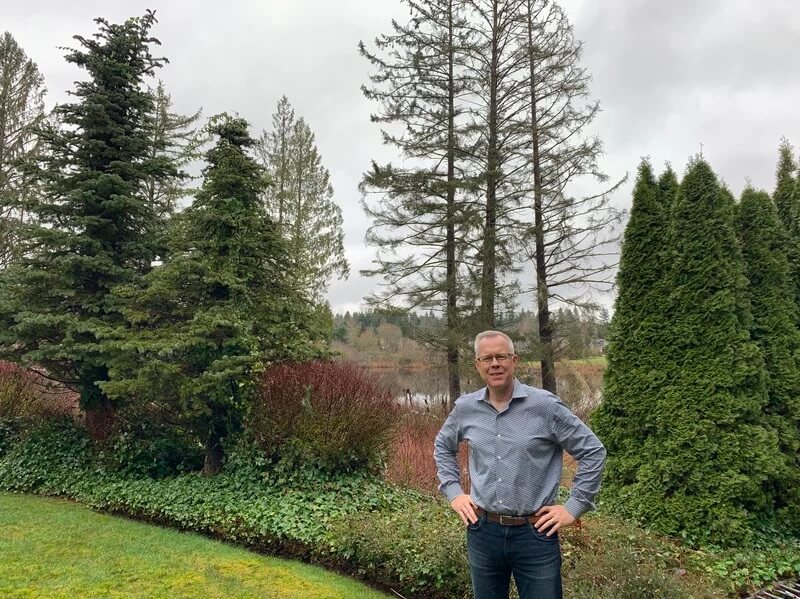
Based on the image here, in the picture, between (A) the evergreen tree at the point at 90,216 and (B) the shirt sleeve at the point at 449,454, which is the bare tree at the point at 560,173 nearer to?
(A) the evergreen tree at the point at 90,216

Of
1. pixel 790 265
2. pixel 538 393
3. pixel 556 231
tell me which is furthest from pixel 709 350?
pixel 556 231

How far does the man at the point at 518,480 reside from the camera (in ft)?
6.02

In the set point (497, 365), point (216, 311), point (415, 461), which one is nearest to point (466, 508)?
point (497, 365)

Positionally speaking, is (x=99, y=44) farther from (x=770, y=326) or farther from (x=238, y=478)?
(x=770, y=326)

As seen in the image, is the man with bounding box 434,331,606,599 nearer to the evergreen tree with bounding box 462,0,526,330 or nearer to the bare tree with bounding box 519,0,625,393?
the evergreen tree with bounding box 462,0,526,330

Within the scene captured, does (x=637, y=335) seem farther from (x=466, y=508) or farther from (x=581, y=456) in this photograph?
(x=466, y=508)

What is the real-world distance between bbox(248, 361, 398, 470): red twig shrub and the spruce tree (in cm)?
279

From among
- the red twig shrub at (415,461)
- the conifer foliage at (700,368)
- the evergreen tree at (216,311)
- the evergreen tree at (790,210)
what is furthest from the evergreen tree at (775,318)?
the evergreen tree at (216,311)

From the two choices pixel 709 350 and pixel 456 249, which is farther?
pixel 456 249

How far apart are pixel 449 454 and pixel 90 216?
6820mm

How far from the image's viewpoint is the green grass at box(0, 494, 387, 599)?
11.3ft

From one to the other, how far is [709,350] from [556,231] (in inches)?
302

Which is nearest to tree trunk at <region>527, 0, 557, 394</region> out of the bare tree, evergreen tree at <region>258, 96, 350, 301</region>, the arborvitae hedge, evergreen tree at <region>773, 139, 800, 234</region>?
the bare tree

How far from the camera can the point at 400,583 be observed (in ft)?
12.6
